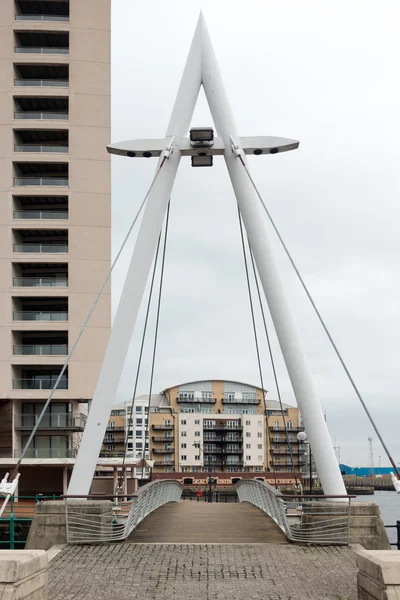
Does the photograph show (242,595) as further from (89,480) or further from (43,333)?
(43,333)

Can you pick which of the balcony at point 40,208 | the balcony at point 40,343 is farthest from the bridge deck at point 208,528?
the balcony at point 40,208

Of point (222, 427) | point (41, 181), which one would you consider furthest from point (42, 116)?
point (222, 427)

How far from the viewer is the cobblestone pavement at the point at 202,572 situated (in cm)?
1038

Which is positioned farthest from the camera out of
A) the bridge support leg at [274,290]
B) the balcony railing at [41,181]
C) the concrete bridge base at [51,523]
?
the balcony railing at [41,181]

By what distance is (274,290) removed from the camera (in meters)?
17.6

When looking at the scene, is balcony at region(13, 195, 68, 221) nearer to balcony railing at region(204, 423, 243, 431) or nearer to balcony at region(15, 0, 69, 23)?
balcony at region(15, 0, 69, 23)

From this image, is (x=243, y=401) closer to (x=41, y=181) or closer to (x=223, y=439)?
(x=223, y=439)

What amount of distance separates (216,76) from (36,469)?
121ft

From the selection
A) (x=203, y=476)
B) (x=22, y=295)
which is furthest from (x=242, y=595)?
(x=203, y=476)

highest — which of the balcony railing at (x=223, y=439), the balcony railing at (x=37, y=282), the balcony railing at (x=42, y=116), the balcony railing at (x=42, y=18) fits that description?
the balcony railing at (x=42, y=18)

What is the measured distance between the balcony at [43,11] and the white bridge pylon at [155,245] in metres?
34.7

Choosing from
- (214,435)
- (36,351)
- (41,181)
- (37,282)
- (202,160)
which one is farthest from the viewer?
(214,435)

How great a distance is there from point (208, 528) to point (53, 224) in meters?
33.8

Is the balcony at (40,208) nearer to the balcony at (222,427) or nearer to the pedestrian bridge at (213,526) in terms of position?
the pedestrian bridge at (213,526)
